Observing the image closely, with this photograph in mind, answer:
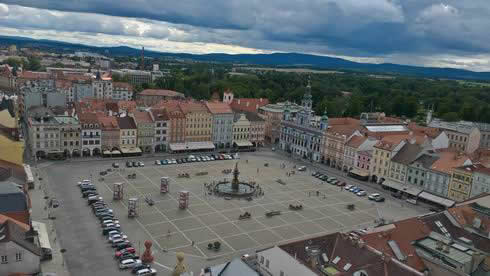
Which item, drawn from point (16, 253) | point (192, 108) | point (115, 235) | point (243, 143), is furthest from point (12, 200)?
point (243, 143)

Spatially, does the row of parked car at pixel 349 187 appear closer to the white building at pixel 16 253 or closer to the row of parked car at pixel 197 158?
the row of parked car at pixel 197 158

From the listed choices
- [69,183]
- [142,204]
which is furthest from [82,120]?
[142,204]

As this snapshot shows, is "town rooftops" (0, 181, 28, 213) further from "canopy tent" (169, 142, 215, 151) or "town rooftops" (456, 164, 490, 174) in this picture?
"town rooftops" (456, 164, 490, 174)

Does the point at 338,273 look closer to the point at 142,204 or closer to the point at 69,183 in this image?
the point at 142,204

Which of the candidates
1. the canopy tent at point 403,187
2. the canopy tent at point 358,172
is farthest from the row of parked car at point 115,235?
the canopy tent at point 403,187

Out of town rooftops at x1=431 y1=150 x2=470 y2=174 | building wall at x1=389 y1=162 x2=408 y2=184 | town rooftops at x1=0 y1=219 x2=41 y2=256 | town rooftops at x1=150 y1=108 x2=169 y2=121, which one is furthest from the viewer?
town rooftops at x1=150 y1=108 x2=169 y2=121

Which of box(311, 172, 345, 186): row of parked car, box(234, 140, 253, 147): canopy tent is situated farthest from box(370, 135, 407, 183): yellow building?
box(234, 140, 253, 147): canopy tent
